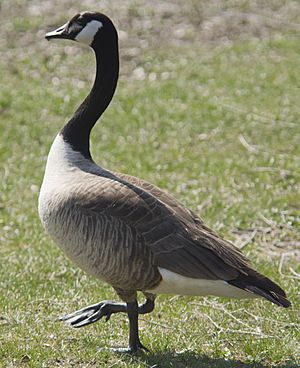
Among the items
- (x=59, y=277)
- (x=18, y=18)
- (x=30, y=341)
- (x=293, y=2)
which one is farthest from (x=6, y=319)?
(x=293, y=2)

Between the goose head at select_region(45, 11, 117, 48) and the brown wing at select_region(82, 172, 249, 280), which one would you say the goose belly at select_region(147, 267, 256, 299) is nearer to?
the brown wing at select_region(82, 172, 249, 280)

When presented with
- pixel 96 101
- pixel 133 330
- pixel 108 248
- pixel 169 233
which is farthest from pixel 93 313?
pixel 96 101

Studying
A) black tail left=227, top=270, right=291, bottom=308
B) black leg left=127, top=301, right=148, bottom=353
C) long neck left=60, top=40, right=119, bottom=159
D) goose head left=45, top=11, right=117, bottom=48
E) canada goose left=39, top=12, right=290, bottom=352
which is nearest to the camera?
black tail left=227, top=270, right=291, bottom=308

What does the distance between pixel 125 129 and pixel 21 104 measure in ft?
4.64

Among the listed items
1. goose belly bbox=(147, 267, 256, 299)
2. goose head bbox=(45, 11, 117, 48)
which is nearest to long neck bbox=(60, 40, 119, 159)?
goose head bbox=(45, 11, 117, 48)

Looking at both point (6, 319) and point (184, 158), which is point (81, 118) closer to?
point (6, 319)

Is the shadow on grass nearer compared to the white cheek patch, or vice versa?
the shadow on grass

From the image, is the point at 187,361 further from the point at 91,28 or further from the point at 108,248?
the point at 91,28

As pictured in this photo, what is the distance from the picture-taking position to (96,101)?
18.2ft

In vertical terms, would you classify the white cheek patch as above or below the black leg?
above

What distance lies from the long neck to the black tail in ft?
4.55

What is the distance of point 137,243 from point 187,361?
0.75 m

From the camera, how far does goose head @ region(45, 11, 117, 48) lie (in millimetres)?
5344

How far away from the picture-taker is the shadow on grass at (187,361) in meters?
4.79
